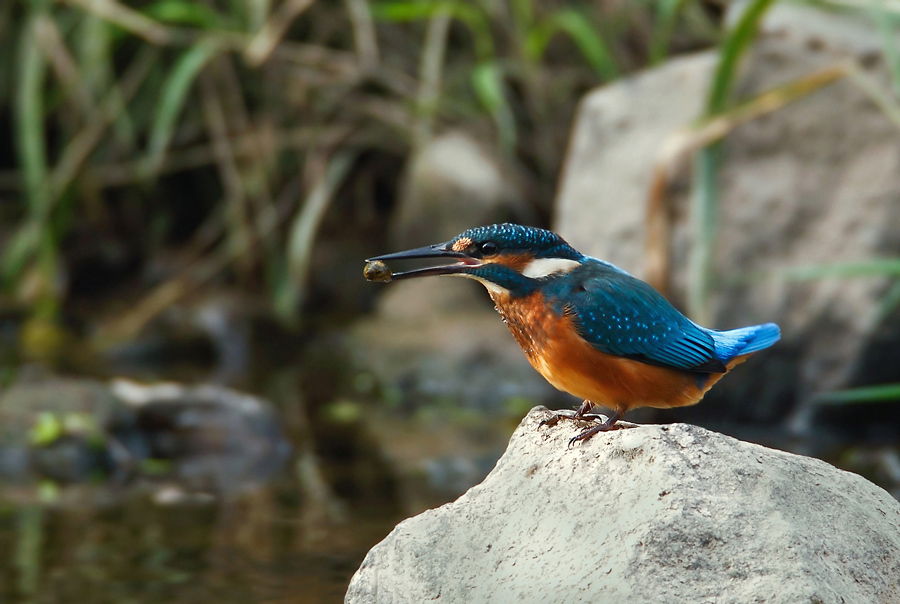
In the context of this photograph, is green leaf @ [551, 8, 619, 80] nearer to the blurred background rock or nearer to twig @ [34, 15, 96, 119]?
the blurred background rock

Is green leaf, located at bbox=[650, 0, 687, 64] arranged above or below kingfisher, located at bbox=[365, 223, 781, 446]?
above

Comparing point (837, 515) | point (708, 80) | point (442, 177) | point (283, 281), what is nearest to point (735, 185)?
point (708, 80)

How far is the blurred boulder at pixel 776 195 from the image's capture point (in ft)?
20.4

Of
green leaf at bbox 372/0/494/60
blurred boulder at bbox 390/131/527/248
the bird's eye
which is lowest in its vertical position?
blurred boulder at bbox 390/131/527/248

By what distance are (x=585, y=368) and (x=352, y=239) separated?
7.01 metres

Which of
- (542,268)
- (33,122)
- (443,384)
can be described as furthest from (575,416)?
(33,122)

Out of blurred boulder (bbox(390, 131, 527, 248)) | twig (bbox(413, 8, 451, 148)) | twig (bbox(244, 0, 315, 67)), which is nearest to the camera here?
twig (bbox(244, 0, 315, 67))

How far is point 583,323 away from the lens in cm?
276

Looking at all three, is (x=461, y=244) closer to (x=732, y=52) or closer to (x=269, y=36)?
(x=732, y=52)

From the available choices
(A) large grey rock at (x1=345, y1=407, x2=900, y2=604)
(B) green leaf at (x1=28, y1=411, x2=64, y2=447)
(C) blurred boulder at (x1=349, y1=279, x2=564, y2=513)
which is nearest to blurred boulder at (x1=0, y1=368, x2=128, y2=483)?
(B) green leaf at (x1=28, y1=411, x2=64, y2=447)

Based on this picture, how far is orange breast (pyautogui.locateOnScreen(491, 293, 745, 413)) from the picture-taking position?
9.07ft

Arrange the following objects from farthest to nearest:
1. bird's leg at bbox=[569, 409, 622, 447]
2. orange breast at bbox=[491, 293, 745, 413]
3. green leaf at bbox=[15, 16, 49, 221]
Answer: green leaf at bbox=[15, 16, 49, 221], orange breast at bbox=[491, 293, 745, 413], bird's leg at bbox=[569, 409, 622, 447]

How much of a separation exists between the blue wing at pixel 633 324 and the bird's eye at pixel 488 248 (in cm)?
20

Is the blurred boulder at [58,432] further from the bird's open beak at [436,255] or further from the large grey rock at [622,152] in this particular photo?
the bird's open beak at [436,255]
